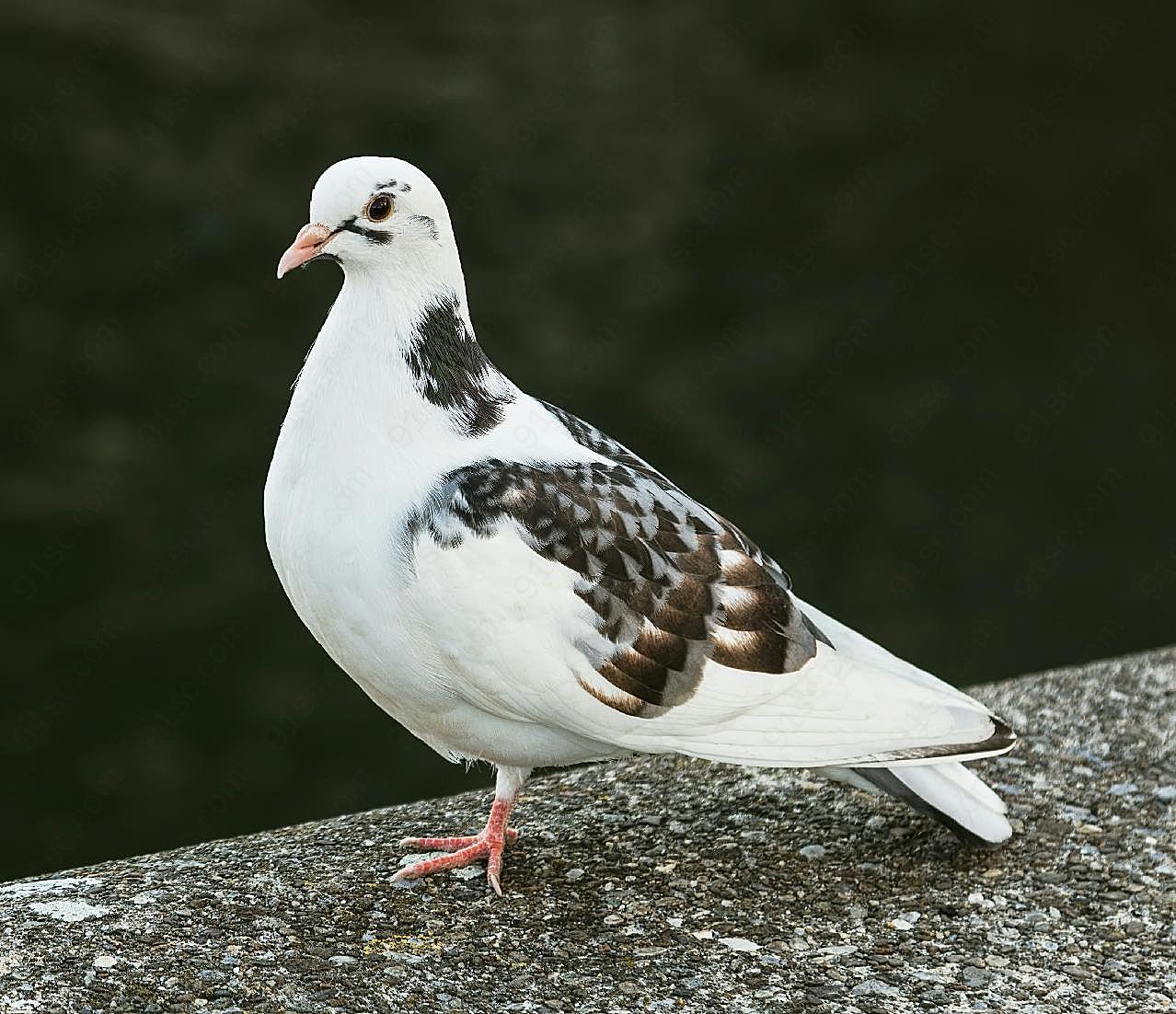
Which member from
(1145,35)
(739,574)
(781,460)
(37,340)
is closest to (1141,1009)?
(739,574)

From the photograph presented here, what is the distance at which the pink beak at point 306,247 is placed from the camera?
13.1 ft

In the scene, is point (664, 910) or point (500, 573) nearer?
point (500, 573)

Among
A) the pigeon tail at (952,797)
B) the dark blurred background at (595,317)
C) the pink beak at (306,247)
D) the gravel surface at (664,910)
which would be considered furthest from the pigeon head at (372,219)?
the dark blurred background at (595,317)

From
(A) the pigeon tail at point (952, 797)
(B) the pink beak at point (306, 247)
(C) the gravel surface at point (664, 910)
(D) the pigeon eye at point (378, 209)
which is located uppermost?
(D) the pigeon eye at point (378, 209)

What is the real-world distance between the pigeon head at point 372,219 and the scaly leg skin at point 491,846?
1.37 metres

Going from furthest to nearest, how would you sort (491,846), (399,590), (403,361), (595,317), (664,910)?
(595,317) < (491,846) < (664,910) < (403,361) < (399,590)

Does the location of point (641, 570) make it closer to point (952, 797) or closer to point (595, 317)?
point (952, 797)

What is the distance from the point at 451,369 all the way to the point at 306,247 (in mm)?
470

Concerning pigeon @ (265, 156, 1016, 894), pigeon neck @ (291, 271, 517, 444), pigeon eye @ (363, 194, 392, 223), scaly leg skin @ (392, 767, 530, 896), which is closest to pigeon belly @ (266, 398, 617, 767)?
pigeon @ (265, 156, 1016, 894)

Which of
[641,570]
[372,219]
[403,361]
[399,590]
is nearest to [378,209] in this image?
[372,219]

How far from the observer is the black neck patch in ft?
13.8

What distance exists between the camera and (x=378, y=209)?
408 centimetres

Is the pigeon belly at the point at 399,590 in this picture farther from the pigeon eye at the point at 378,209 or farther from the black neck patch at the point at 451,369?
the pigeon eye at the point at 378,209

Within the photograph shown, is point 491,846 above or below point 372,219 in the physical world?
below
